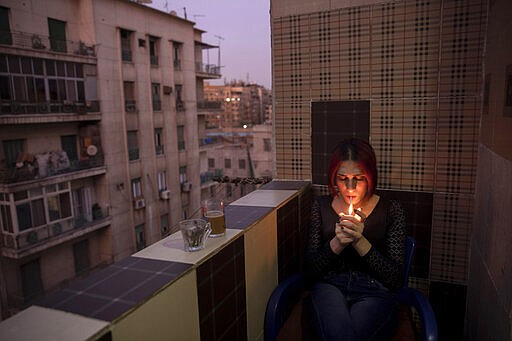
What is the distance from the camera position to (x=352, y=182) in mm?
1631

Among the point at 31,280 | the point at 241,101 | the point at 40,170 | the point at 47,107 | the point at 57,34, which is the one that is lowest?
the point at 31,280

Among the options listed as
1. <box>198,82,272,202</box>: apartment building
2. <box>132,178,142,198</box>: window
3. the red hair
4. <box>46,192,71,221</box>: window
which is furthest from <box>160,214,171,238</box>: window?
the red hair

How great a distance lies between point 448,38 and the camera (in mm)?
1978

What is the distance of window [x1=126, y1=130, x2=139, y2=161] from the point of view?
33.8ft

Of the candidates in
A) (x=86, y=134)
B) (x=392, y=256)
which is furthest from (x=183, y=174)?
(x=392, y=256)

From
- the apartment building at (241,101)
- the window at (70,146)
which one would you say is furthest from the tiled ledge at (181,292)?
the apartment building at (241,101)

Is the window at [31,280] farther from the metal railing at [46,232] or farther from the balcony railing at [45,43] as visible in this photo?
the balcony railing at [45,43]

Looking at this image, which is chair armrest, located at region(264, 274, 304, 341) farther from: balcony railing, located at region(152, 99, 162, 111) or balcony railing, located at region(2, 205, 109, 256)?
balcony railing, located at region(152, 99, 162, 111)

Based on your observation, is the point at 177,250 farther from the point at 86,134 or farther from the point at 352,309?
the point at 86,134

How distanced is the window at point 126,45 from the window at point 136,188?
3538mm

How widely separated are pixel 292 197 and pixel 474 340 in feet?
3.77

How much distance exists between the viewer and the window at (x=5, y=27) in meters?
7.02

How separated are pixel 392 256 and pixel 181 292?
103cm

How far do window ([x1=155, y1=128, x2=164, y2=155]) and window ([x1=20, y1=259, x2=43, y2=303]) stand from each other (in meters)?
4.60
